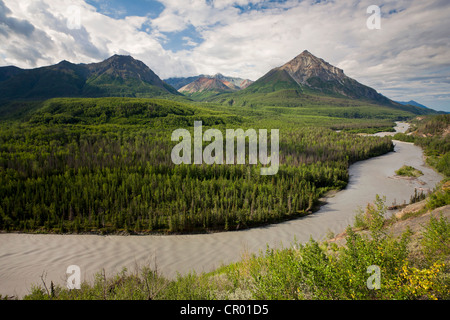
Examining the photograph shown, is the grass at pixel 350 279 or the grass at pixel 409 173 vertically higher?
the grass at pixel 350 279

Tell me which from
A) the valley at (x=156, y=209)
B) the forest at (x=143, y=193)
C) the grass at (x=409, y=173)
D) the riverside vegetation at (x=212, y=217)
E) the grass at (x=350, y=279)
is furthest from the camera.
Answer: the grass at (x=409, y=173)

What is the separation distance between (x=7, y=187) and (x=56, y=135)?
121 feet

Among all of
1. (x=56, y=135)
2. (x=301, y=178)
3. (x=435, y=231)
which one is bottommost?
(x=301, y=178)

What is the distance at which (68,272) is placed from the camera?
16344 millimetres

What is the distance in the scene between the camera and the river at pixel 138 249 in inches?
643

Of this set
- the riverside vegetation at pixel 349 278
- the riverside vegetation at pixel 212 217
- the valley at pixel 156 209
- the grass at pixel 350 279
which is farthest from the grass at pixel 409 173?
the grass at pixel 350 279

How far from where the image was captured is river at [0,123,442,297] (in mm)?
16328

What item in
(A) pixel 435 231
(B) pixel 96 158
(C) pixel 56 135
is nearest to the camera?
(A) pixel 435 231

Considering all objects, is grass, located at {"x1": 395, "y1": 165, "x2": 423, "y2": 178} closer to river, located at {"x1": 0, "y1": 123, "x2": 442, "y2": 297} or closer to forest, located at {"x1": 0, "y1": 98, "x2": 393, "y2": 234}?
forest, located at {"x1": 0, "y1": 98, "x2": 393, "y2": 234}

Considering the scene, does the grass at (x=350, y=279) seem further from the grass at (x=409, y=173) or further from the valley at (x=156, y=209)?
the grass at (x=409, y=173)

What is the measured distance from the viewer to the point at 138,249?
20016 millimetres

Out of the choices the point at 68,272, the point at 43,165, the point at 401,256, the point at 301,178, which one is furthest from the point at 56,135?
the point at 401,256

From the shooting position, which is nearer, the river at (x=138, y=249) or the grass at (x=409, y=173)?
the river at (x=138, y=249)
